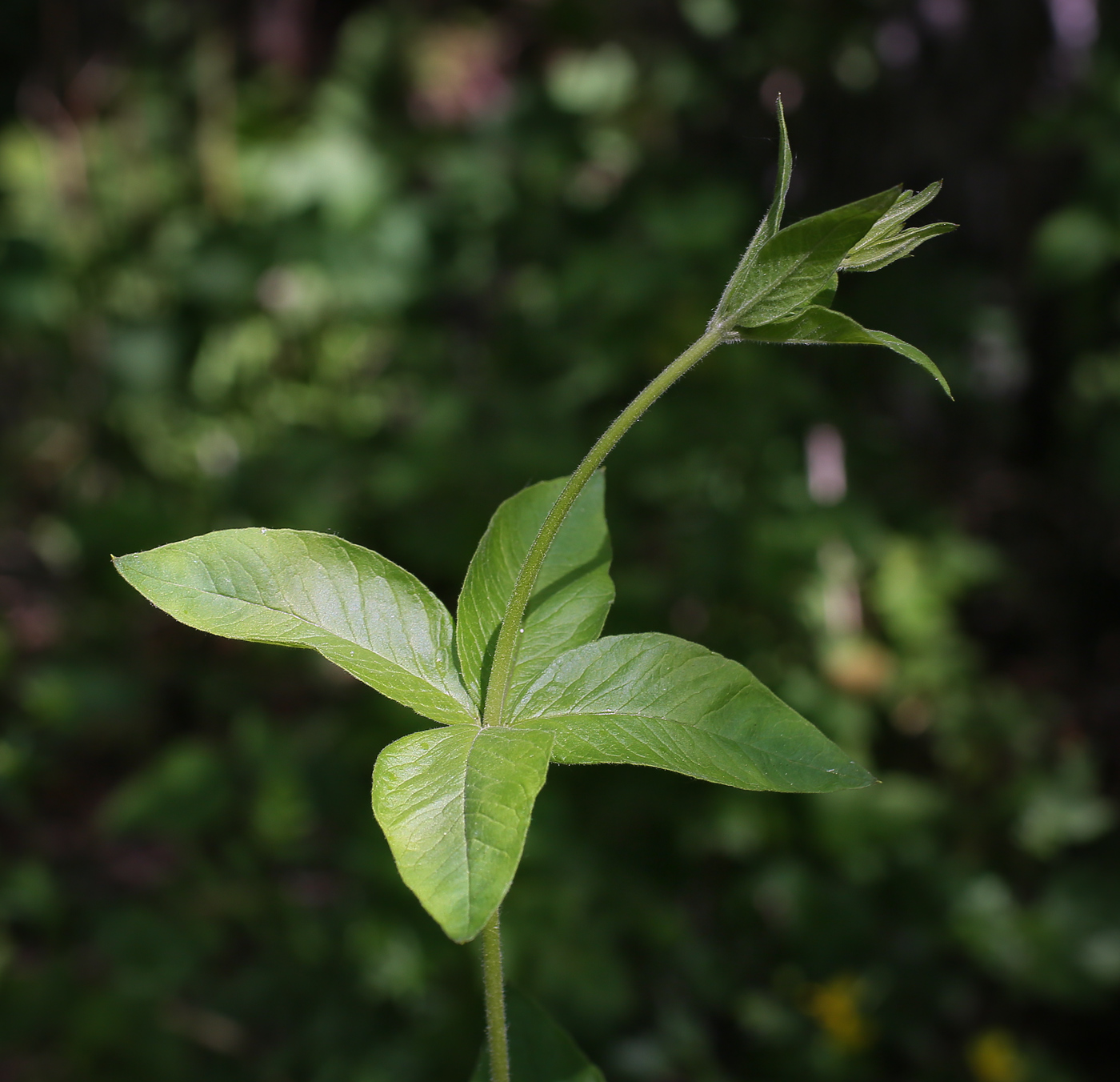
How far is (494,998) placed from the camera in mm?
511

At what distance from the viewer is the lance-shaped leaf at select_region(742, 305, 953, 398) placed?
0.46 m

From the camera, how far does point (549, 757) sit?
0.48 metres

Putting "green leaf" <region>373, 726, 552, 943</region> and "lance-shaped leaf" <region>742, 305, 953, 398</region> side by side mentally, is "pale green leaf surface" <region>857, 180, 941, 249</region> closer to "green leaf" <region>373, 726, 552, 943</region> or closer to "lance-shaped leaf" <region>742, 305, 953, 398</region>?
"lance-shaped leaf" <region>742, 305, 953, 398</region>

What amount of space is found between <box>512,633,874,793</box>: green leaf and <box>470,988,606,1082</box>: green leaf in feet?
0.72

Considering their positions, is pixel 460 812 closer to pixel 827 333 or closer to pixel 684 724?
pixel 684 724

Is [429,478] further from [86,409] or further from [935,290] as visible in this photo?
[86,409]

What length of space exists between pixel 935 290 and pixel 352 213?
61.3 inches

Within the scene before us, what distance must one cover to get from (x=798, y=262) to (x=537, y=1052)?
0.48 meters

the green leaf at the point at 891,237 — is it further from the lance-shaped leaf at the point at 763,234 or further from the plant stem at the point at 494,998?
the plant stem at the point at 494,998

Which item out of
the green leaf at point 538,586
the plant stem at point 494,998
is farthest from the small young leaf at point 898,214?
the plant stem at point 494,998

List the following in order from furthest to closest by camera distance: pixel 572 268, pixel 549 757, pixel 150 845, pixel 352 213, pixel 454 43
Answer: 1. pixel 454 43
2. pixel 352 213
3. pixel 150 845
4. pixel 572 268
5. pixel 549 757

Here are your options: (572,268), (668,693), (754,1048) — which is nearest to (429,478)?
(572,268)

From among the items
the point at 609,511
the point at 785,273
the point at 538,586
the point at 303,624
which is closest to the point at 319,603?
the point at 303,624

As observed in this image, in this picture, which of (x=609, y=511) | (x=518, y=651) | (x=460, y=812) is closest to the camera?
(x=460, y=812)
